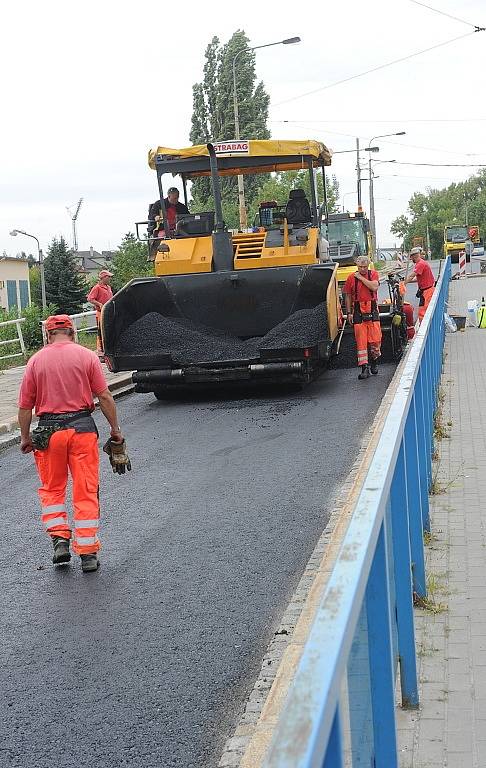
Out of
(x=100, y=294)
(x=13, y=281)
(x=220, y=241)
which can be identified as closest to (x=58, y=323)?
(x=220, y=241)

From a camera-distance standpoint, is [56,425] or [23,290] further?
[23,290]

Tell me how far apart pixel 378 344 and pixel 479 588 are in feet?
33.2

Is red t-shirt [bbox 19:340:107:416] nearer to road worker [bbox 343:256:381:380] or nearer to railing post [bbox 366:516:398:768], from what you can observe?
railing post [bbox 366:516:398:768]

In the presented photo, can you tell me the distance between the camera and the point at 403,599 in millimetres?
3924

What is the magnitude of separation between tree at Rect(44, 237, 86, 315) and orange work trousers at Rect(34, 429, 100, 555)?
7199 cm

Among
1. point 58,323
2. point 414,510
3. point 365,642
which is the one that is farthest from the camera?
point 58,323

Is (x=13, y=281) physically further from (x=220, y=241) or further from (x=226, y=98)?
(x=220, y=241)

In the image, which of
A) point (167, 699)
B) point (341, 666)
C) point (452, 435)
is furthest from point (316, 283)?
point (341, 666)

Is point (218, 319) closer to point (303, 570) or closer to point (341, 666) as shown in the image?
point (303, 570)

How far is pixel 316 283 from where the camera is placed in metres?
14.0

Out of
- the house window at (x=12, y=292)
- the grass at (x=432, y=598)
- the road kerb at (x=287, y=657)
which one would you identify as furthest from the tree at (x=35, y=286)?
the grass at (x=432, y=598)

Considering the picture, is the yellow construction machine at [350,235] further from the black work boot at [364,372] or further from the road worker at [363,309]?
the black work boot at [364,372]

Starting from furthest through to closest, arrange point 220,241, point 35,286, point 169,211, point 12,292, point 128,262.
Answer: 1. point 35,286
2. point 12,292
3. point 128,262
4. point 169,211
5. point 220,241

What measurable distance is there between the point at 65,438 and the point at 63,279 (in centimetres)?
7354
